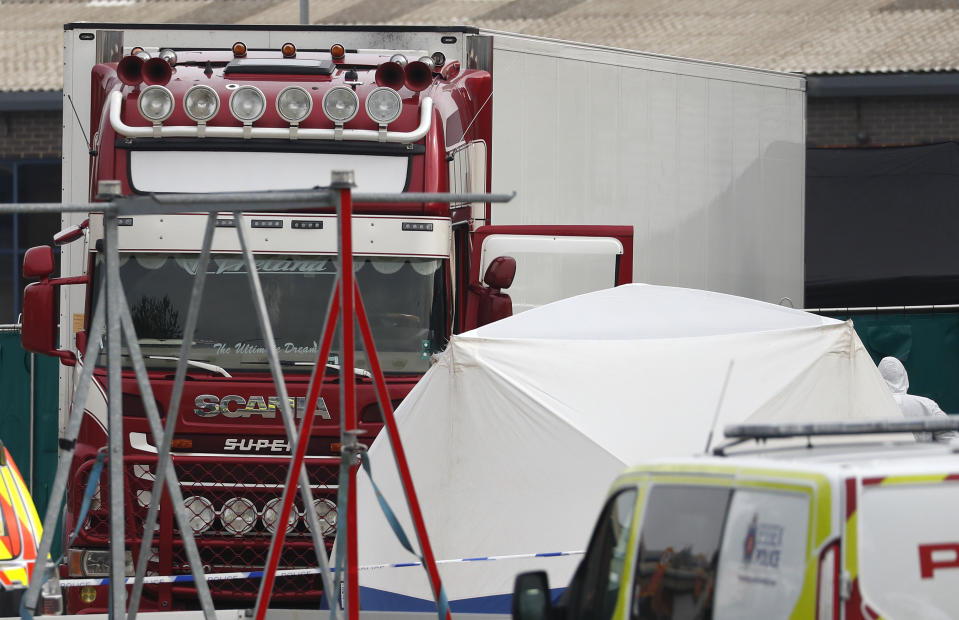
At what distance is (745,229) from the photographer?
1355 cm

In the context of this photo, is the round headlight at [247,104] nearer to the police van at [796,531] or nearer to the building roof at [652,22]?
the police van at [796,531]

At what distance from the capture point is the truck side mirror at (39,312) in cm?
924

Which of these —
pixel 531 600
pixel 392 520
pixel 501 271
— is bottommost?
pixel 531 600

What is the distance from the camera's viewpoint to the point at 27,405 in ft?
49.5

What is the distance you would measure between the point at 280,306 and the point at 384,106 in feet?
4.64

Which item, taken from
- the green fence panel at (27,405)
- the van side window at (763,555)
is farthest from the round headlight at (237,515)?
the green fence panel at (27,405)

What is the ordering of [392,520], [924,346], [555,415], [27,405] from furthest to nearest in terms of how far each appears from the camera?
[924,346] → [27,405] → [555,415] → [392,520]

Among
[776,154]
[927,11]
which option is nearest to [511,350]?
[776,154]

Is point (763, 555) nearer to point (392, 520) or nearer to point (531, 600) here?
point (531, 600)

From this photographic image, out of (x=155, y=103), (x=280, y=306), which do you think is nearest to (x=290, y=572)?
(x=280, y=306)

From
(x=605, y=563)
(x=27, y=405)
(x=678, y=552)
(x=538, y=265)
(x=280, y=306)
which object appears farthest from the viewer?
(x=27, y=405)

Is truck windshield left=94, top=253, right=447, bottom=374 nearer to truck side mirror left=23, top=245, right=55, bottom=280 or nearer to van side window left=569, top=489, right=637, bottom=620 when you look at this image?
truck side mirror left=23, top=245, right=55, bottom=280

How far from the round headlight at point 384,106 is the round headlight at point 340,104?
9 centimetres

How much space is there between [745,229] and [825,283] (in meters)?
7.14
